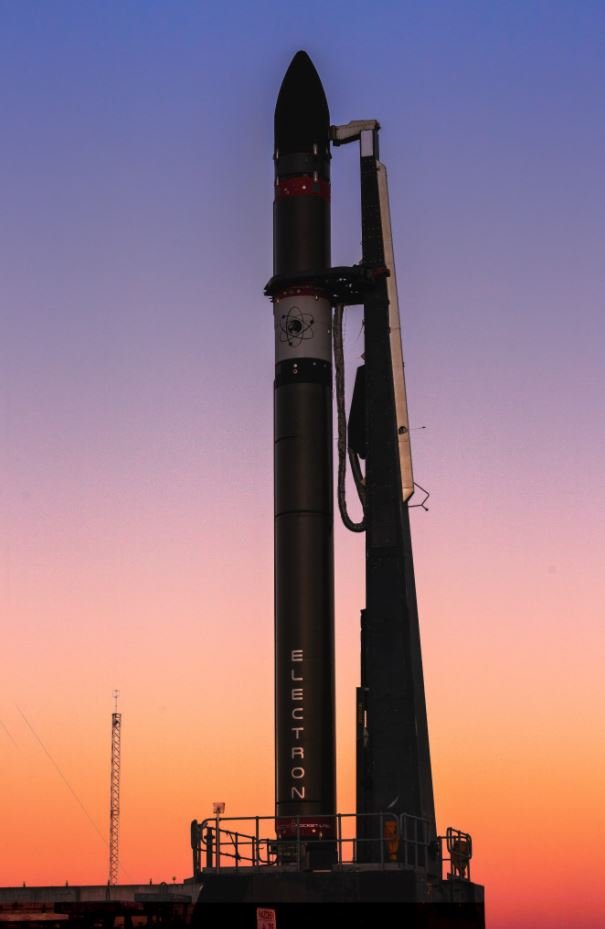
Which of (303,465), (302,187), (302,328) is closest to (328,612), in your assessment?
(303,465)

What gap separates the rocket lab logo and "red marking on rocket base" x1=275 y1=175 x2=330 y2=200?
3.42m

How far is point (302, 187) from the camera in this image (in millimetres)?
49656

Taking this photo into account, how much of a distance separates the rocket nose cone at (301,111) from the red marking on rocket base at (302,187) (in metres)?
0.94

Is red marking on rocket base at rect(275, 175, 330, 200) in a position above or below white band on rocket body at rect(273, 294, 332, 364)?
above

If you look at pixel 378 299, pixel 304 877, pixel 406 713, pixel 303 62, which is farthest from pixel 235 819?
pixel 303 62

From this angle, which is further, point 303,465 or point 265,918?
point 303,465

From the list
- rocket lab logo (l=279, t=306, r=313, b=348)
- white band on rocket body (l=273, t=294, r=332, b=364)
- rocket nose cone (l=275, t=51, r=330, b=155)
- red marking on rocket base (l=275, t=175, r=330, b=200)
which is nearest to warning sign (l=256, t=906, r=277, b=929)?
white band on rocket body (l=273, t=294, r=332, b=364)

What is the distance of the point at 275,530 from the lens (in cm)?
4797

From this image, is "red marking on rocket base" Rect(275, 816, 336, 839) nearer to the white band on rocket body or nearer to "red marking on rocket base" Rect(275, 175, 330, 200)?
the white band on rocket body

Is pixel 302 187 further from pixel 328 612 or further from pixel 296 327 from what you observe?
pixel 328 612

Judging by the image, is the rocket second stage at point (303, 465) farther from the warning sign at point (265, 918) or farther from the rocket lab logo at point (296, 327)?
the warning sign at point (265, 918)

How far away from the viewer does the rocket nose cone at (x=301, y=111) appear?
50188mm

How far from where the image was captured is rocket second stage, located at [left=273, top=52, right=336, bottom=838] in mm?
45719

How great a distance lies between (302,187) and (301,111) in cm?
260
